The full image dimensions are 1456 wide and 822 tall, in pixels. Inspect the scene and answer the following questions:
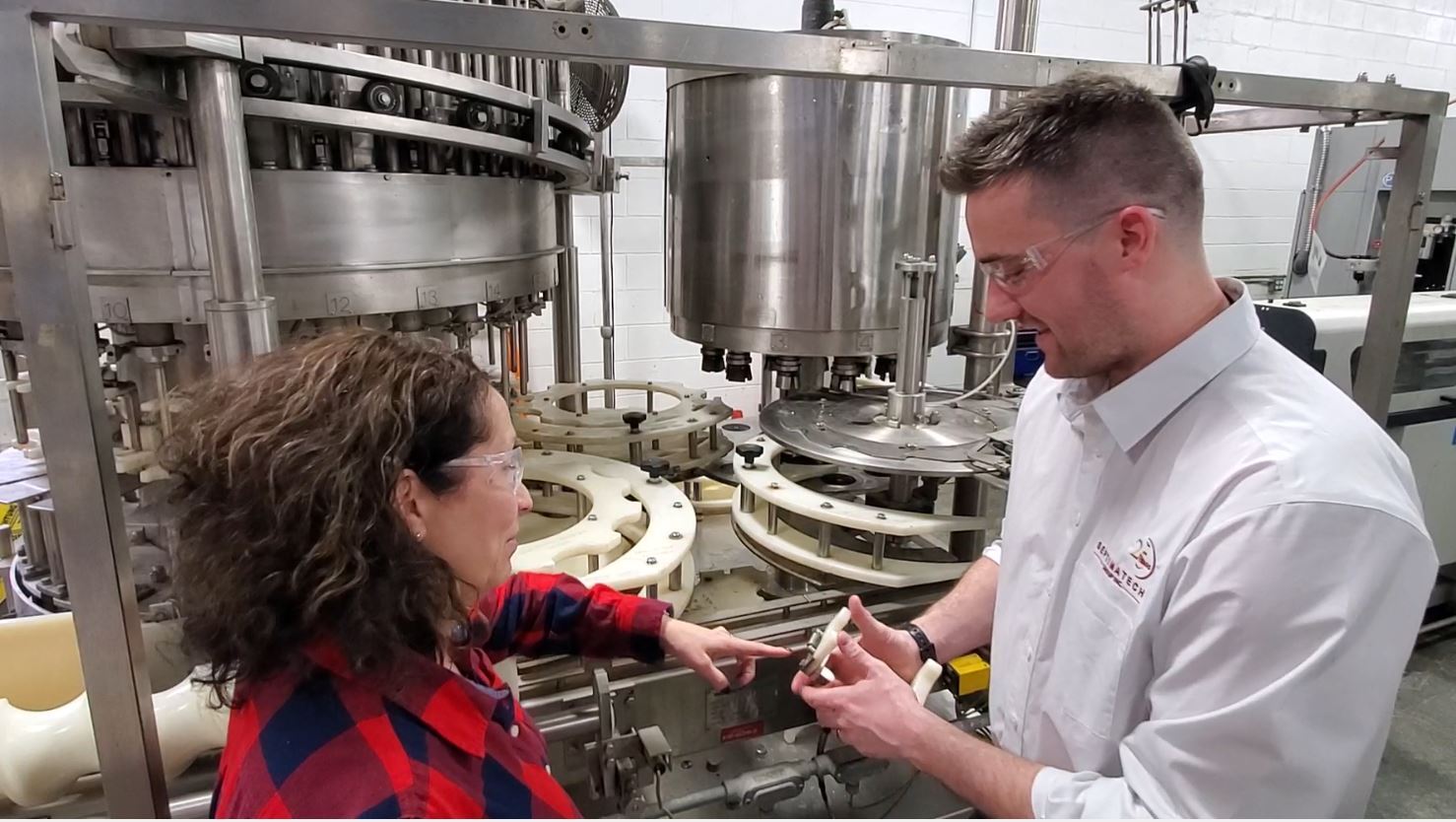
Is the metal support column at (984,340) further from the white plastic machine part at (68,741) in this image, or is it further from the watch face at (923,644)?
the white plastic machine part at (68,741)

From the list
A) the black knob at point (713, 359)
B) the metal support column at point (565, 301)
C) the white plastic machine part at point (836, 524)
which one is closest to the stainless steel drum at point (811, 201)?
the black knob at point (713, 359)

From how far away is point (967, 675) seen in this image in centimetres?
103

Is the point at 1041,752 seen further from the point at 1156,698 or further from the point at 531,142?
the point at 531,142

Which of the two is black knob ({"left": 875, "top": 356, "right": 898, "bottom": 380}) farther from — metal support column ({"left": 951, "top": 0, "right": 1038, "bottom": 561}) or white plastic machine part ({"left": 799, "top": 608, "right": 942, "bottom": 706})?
white plastic machine part ({"left": 799, "top": 608, "right": 942, "bottom": 706})

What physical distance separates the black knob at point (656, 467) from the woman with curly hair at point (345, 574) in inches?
25.4

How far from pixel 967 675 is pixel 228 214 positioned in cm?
98

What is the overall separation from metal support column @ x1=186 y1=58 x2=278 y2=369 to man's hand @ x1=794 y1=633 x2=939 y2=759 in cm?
66

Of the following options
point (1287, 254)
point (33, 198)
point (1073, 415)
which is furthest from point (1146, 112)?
point (1287, 254)

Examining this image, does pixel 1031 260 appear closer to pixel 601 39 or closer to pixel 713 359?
pixel 601 39

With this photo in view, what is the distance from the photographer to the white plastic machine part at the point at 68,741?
2.35 ft

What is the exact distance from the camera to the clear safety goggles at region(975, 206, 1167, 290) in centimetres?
71

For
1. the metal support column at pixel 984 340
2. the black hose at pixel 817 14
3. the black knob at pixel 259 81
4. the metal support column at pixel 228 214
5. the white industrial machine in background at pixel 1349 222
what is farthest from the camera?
the white industrial machine in background at pixel 1349 222

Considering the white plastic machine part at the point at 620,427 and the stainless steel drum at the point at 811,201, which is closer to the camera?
the stainless steel drum at the point at 811,201

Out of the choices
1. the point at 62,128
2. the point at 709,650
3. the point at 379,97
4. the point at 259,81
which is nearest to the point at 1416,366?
the point at 709,650
